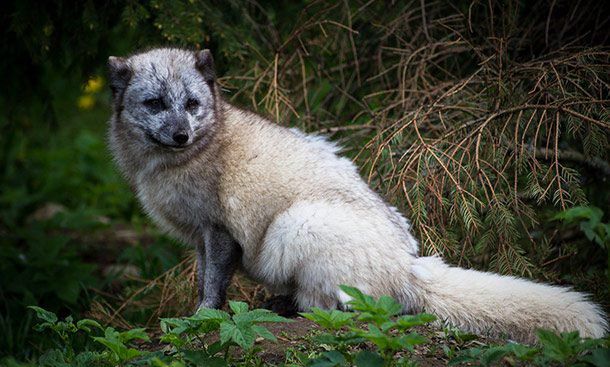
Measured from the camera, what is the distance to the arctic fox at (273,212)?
439 cm

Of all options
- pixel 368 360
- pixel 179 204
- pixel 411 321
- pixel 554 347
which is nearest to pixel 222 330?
pixel 368 360

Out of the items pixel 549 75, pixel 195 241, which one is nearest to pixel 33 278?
pixel 195 241

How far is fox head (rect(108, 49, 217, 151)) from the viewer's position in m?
4.63

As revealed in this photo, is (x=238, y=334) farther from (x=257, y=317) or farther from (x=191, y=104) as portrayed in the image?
(x=191, y=104)

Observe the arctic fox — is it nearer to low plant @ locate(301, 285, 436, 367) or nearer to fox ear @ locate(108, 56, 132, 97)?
fox ear @ locate(108, 56, 132, 97)

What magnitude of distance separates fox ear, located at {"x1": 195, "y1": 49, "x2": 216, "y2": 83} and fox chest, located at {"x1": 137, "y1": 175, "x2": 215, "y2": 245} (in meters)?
0.68

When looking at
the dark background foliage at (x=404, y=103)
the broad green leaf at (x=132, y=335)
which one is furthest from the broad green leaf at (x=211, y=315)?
the dark background foliage at (x=404, y=103)

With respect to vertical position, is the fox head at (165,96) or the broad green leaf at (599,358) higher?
the fox head at (165,96)

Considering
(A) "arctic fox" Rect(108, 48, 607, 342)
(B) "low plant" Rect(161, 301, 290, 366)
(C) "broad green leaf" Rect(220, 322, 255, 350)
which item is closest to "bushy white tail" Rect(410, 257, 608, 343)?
(A) "arctic fox" Rect(108, 48, 607, 342)

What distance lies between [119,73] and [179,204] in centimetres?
88

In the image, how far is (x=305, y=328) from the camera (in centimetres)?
434

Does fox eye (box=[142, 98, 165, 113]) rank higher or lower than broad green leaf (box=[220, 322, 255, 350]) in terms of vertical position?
higher

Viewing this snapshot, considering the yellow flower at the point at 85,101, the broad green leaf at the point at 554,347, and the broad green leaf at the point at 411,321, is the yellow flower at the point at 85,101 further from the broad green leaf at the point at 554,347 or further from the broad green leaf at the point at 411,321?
the broad green leaf at the point at 554,347

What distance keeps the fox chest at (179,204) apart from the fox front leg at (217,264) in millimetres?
104
